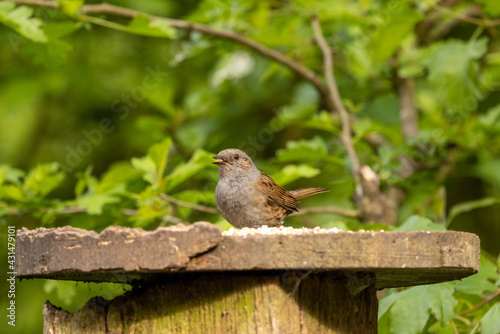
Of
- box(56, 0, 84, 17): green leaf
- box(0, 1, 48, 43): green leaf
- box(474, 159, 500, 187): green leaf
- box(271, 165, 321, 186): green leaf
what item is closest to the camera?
box(0, 1, 48, 43): green leaf

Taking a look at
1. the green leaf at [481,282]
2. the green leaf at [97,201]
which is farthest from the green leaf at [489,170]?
the green leaf at [97,201]

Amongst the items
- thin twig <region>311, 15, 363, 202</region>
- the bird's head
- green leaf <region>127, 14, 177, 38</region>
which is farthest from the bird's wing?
green leaf <region>127, 14, 177, 38</region>

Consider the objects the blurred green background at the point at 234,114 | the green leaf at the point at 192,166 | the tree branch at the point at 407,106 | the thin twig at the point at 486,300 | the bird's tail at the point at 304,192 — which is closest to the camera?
the thin twig at the point at 486,300

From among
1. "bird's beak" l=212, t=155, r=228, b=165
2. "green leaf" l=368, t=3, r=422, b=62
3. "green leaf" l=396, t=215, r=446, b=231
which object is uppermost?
"green leaf" l=368, t=3, r=422, b=62

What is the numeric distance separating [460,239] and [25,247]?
1.47 m

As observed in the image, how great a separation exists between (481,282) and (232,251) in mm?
1526

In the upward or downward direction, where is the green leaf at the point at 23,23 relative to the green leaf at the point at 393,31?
downward

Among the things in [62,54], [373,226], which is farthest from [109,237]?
[62,54]

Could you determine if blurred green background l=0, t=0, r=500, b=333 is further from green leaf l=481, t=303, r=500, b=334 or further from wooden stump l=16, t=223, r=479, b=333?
green leaf l=481, t=303, r=500, b=334

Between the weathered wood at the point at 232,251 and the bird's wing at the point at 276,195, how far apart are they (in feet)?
4.97

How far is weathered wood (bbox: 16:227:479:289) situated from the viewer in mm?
2062

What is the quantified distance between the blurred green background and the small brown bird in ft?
0.50

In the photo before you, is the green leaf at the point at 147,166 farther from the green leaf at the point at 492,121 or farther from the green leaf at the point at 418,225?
the green leaf at the point at 492,121

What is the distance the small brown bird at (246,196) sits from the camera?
3.54 meters
